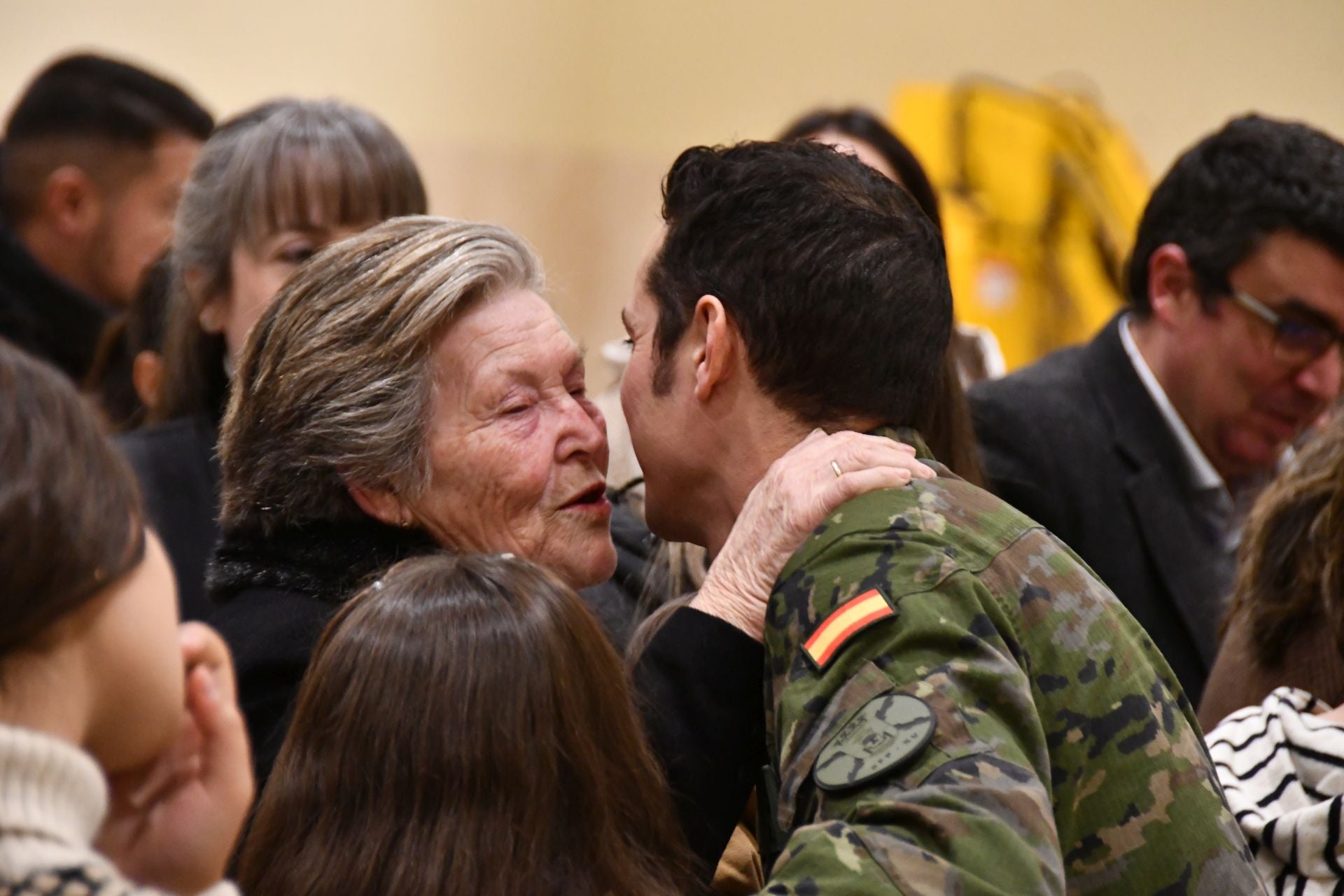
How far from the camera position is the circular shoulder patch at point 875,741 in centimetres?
150

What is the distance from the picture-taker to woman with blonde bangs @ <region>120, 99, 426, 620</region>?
9.91ft

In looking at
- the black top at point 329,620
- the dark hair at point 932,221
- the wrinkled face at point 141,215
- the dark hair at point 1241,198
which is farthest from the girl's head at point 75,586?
the wrinkled face at point 141,215

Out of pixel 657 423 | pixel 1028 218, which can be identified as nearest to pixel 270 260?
pixel 657 423

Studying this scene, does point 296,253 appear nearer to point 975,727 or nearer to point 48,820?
point 975,727

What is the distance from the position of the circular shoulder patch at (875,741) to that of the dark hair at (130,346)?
2.30 metres

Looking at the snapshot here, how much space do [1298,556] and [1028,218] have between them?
160 inches

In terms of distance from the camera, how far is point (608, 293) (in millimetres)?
7020

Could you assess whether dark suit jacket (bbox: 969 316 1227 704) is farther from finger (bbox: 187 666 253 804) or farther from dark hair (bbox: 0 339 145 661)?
dark hair (bbox: 0 339 145 661)

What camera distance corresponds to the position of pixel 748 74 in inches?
279

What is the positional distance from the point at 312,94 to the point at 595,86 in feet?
5.52

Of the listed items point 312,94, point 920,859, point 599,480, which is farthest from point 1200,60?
point 920,859

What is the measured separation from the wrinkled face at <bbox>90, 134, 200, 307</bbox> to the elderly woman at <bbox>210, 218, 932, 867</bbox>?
2.04 meters

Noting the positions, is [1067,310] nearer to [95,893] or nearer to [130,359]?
[130,359]

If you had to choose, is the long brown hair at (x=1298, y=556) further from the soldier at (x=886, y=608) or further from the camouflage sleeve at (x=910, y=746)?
the camouflage sleeve at (x=910, y=746)
